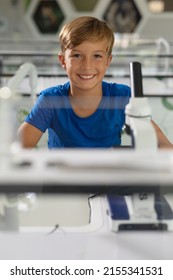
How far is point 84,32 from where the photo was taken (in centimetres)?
71

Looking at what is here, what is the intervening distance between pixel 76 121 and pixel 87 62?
11cm

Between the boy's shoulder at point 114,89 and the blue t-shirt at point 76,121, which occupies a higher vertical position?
the boy's shoulder at point 114,89

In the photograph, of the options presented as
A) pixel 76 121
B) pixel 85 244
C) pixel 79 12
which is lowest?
pixel 85 244

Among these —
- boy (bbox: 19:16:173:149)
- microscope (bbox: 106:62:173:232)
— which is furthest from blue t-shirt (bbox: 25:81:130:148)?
microscope (bbox: 106:62:173:232)

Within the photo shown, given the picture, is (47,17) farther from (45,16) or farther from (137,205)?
(137,205)

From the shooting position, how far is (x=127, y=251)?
0.58 metres

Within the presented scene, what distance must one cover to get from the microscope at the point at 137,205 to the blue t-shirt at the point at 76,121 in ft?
0.42

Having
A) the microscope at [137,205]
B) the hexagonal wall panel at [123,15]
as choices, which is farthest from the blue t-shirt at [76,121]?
the hexagonal wall panel at [123,15]

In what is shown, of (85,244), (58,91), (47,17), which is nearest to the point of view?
(85,244)

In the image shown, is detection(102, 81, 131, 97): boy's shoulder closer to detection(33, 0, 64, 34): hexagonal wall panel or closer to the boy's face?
Answer: the boy's face

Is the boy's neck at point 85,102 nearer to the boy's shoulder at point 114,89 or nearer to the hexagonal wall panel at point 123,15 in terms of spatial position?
the boy's shoulder at point 114,89

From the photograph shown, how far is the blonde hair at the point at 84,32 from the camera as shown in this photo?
27.9 inches

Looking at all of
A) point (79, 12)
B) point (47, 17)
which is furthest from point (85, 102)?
point (47, 17)
